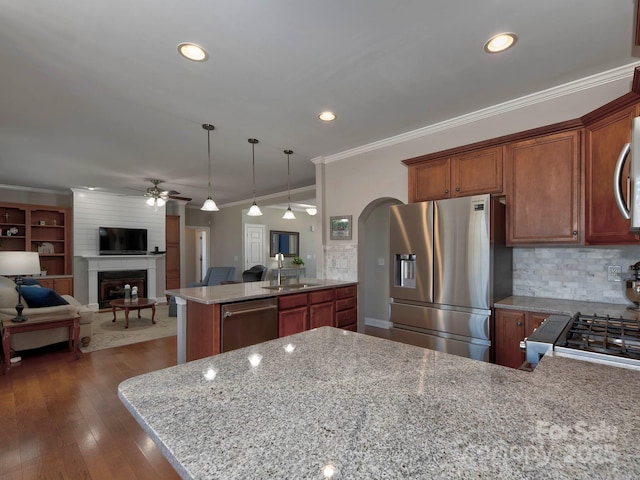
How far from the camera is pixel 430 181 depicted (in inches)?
121

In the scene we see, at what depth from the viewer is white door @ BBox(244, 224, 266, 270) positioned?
8.19 metres

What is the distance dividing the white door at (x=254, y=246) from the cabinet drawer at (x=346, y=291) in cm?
478

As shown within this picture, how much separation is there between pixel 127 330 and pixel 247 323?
3363mm

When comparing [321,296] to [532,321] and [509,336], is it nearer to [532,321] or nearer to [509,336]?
[509,336]

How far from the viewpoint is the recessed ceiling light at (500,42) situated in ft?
6.29

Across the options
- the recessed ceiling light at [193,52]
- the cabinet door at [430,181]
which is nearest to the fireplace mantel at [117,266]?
the recessed ceiling light at [193,52]

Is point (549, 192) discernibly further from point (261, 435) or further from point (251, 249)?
point (251, 249)

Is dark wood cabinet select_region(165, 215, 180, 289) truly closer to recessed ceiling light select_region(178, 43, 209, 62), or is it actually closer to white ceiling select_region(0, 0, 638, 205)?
white ceiling select_region(0, 0, 638, 205)

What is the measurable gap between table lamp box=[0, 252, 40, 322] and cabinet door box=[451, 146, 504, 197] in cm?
441

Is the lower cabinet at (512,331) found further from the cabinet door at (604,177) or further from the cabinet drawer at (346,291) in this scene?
the cabinet drawer at (346,291)

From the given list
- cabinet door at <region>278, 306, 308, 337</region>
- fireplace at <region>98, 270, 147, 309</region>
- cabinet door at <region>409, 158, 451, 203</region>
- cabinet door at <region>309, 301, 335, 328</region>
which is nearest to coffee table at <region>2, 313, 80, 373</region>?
cabinet door at <region>278, 306, 308, 337</region>

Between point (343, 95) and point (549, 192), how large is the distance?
1.78 metres


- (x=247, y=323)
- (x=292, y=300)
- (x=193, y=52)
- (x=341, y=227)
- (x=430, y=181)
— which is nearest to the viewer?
(x=193, y=52)

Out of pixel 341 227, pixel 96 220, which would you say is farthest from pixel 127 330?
pixel 341 227
